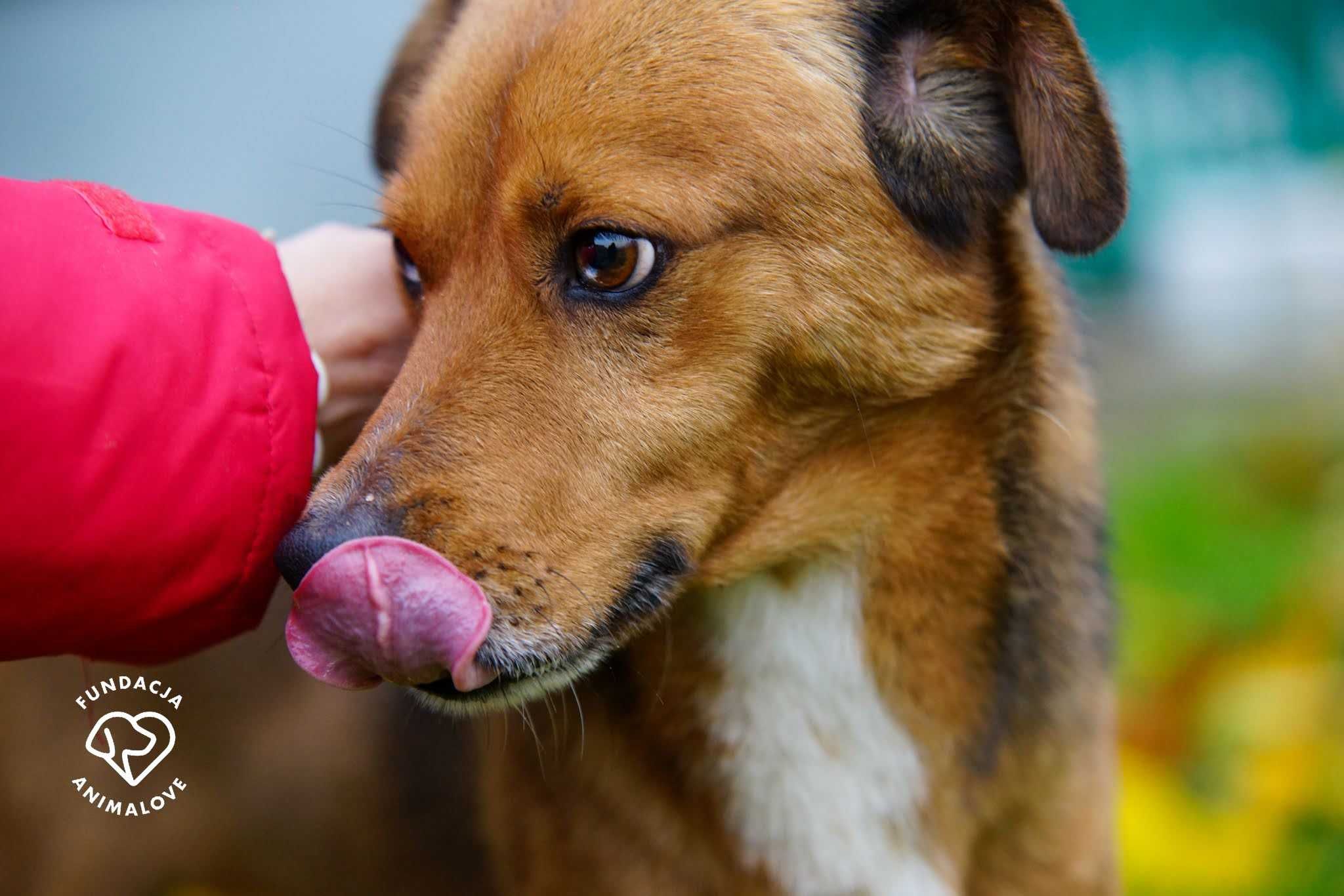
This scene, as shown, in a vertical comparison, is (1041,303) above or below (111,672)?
above

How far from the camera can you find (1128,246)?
7090 mm

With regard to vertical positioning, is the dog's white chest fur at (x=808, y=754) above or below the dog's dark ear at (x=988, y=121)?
below

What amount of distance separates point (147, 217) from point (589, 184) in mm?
617

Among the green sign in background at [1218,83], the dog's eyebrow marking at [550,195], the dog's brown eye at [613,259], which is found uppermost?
the dog's eyebrow marking at [550,195]

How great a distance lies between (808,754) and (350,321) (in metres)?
1.10

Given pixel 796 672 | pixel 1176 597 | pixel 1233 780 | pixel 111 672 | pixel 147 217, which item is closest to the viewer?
pixel 147 217

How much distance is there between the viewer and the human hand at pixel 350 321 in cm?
214

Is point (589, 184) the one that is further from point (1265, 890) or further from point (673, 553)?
point (1265, 890)

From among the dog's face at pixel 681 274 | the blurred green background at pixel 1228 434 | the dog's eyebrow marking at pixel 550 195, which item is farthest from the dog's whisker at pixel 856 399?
the blurred green background at pixel 1228 434

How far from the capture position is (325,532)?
60.3 inches

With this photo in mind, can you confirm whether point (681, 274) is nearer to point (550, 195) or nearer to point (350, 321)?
point (550, 195)

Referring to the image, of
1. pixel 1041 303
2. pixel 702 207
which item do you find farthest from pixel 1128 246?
pixel 702 207

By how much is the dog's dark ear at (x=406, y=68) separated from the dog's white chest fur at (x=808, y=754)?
3.87ft

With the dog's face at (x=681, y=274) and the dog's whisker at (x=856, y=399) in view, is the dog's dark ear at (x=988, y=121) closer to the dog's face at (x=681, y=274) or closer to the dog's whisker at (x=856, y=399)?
the dog's face at (x=681, y=274)
